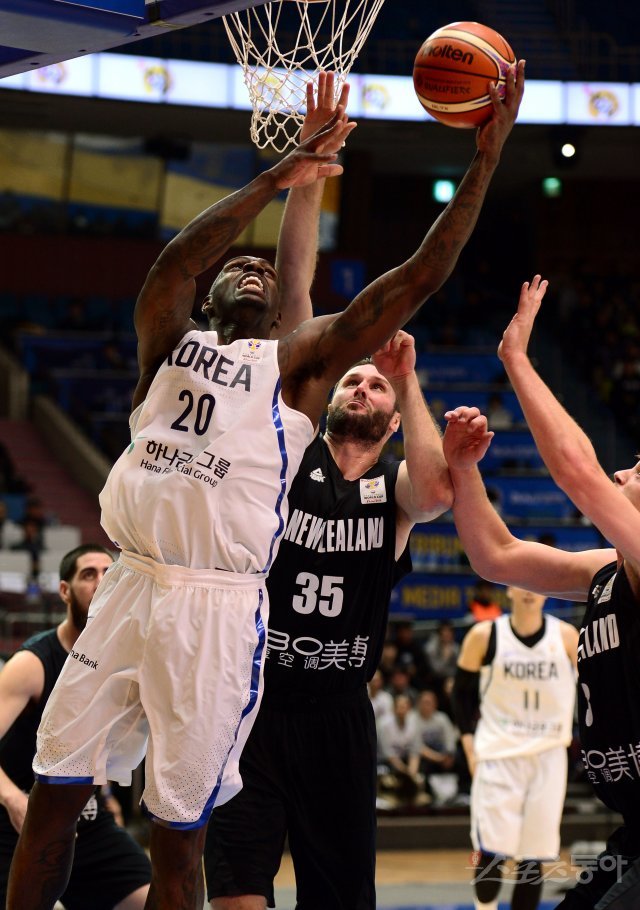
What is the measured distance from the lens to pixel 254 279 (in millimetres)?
3838

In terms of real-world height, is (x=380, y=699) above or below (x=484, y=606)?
below

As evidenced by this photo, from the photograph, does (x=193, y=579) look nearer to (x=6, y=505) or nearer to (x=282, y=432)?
(x=282, y=432)

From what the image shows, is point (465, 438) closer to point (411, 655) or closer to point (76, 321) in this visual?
point (411, 655)

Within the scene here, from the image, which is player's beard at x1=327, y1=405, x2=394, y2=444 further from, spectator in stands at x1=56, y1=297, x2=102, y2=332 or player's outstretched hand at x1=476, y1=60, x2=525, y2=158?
spectator in stands at x1=56, y1=297, x2=102, y2=332

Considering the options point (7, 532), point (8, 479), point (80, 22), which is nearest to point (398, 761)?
point (7, 532)

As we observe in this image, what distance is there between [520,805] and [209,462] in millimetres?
4916

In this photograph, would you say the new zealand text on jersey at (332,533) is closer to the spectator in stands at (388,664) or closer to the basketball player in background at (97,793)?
the basketball player in background at (97,793)

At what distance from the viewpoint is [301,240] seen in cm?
459

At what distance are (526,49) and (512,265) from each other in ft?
18.7

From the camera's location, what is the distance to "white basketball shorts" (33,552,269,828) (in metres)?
3.49

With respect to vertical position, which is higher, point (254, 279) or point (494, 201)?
point (494, 201)

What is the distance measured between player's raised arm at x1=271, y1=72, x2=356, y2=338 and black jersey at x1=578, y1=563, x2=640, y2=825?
1453 mm

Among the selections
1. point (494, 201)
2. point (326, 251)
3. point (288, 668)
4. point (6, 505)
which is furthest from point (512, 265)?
point (288, 668)

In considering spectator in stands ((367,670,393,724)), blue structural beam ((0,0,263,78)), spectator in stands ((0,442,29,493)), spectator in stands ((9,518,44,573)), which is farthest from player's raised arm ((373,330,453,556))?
spectator in stands ((0,442,29,493))
